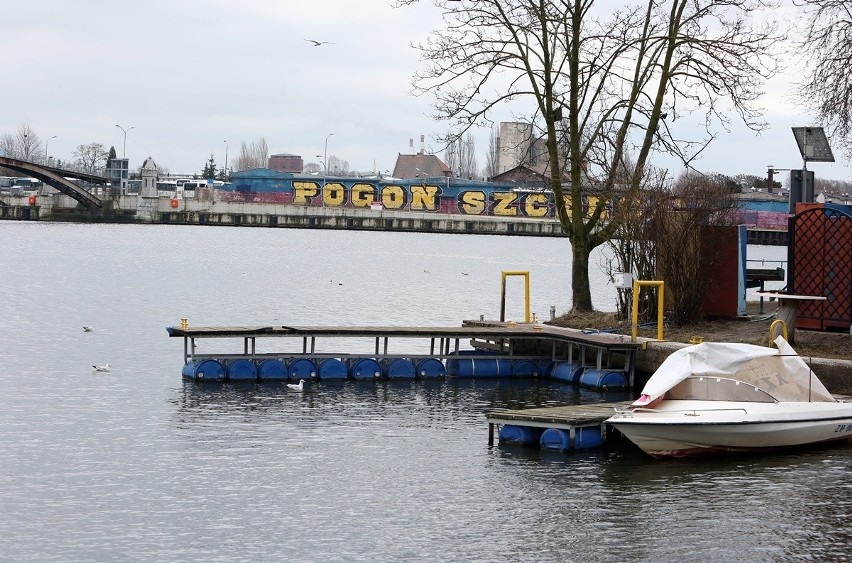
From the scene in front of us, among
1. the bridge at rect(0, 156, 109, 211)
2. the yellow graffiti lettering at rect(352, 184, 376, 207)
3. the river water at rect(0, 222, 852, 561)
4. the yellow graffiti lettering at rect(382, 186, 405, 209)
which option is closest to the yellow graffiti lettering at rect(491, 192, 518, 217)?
the yellow graffiti lettering at rect(382, 186, 405, 209)

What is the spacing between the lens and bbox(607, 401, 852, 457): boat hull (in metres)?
22.8

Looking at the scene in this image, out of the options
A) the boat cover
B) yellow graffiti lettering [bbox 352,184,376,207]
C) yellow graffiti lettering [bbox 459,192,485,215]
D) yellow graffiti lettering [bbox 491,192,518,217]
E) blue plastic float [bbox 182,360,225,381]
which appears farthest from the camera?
yellow graffiti lettering [bbox 352,184,376,207]

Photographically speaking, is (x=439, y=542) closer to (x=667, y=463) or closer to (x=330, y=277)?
(x=667, y=463)

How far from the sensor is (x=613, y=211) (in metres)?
38.5

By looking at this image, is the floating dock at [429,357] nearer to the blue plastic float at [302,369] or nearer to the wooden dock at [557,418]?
the blue plastic float at [302,369]

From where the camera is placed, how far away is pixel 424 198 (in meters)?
197

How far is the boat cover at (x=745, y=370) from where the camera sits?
23.6 metres

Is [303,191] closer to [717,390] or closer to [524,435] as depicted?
[524,435]

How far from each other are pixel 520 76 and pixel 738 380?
55.3 ft

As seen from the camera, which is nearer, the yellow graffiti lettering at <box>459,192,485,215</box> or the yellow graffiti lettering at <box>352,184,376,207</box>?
the yellow graffiti lettering at <box>459,192,485,215</box>

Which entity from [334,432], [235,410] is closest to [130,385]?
[235,410]

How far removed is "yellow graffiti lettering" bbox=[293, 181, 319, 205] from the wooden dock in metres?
175

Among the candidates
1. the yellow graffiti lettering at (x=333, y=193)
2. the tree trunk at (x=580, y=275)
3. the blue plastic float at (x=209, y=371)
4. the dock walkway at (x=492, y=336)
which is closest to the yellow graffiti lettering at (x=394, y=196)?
the yellow graffiti lettering at (x=333, y=193)

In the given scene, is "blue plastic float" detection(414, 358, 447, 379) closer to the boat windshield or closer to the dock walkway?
the dock walkway
